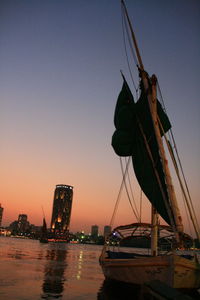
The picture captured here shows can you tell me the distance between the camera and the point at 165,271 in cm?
1376

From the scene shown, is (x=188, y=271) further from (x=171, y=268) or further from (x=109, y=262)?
(x=109, y=262)

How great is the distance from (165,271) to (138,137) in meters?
9.07

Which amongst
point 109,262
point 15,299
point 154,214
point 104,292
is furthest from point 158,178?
point 15,299

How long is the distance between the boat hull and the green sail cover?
13.9 feet

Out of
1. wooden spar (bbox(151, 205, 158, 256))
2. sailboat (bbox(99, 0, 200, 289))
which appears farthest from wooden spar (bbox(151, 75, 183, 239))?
wooden spar (bbox(151, 205, 158, 256))

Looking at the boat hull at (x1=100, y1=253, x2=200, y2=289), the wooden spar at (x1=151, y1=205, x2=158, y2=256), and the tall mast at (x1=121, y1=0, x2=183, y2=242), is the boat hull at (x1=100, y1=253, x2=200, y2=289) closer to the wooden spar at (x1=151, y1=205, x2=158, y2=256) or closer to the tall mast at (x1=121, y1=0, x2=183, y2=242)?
the tall mast at (x1=121, y1=0, x2=183, y2=242)

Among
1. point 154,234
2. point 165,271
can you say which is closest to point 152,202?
point 154,234

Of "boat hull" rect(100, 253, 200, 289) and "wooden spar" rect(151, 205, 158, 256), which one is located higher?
"wooden spar" rect(151, 205, 158, 256)

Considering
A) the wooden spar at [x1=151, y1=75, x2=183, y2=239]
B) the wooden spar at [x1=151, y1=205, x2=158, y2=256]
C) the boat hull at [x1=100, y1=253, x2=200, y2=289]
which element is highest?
the wooden spar at [x1=151, y1=75, x2=183, y2=239]

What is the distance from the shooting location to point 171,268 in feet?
44.4

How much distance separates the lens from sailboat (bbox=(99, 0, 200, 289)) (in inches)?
552

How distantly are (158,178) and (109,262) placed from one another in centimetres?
611

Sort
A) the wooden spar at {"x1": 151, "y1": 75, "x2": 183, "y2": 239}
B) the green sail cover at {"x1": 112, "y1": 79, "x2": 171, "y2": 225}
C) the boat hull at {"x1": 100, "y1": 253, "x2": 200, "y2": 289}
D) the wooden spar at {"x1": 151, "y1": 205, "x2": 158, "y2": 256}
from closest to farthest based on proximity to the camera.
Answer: the boat hull at {"x1": 100, "y1": 253, "x2": 200, "y2": 289} < the wooden spar at {"x1": 151, "y1": 75, "x2": 183, "y2": 239} < the wooden spar at {"x1": 151, "y1": 205, "x2": 158, "y2": 256} < the green sail cover at {"x1": 112, "y1": 79, "x2": 171, "y2": 225}

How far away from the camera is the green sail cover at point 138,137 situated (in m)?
18.0
